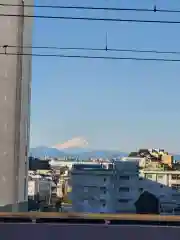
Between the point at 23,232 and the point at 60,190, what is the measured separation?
1066 mm

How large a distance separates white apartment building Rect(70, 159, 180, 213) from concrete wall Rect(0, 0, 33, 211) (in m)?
0.56

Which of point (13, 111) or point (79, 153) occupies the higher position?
point (13, 111)

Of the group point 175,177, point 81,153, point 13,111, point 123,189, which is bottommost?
point 123,189

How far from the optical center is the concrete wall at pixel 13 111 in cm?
392

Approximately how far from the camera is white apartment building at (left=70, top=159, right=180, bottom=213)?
3.63 m

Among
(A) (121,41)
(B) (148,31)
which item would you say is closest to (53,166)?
(A) (121,41)

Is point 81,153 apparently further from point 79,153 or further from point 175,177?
point 175,177

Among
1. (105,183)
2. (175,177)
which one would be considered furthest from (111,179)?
(175,177)

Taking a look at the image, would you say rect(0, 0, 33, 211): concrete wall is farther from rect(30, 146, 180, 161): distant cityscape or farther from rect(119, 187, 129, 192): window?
rect(119, 187, 129, 192): window

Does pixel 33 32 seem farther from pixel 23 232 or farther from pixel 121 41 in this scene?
pixel 23 232

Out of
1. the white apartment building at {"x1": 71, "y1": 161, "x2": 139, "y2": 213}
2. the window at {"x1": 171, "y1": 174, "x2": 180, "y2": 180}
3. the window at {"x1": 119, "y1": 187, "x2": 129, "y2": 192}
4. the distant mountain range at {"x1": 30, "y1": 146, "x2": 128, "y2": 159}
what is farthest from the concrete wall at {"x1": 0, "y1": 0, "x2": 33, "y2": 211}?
the window at {"x1": 171, "y1": 174, "x2": 180, "y2": 180}

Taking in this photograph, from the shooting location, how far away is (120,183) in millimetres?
3674

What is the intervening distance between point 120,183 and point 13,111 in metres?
1.20

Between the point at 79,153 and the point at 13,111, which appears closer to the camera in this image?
the point at 79,153
